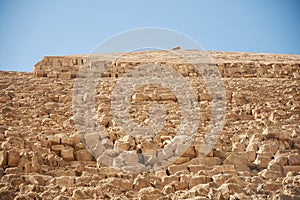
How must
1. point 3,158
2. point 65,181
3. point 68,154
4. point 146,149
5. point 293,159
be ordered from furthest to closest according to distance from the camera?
point 146,149 → point 68,154 → point 293,159 → point 3,158 → point 65,181

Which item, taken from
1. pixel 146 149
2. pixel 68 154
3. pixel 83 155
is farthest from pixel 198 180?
pixel 68 154

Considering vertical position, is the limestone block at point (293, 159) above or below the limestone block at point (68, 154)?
below

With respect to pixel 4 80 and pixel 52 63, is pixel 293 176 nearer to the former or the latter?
pixel 4 80

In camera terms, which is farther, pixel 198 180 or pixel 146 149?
pixel 146 149

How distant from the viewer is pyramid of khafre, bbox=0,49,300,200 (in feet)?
15.9

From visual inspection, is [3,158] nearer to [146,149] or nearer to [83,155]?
[83,155]

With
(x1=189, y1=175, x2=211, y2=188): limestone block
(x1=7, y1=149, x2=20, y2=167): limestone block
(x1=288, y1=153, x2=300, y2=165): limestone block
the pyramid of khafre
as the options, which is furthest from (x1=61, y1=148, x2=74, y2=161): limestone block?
(x1=288, y1=153, x2=300, y2=165): limestone block

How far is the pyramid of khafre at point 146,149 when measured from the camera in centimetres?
484

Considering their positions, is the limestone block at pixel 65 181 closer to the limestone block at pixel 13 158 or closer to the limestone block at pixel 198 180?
the limestone block at pixel 13 158

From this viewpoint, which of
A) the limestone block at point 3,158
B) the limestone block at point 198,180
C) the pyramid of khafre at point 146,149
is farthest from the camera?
the limestone block at point 3,158

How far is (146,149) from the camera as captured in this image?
6023 mm

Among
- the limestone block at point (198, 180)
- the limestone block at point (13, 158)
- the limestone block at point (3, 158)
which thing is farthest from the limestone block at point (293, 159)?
the limestone block at point (3, 158)

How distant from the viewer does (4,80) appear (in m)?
10.5

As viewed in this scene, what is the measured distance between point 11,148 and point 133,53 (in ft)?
33.9
